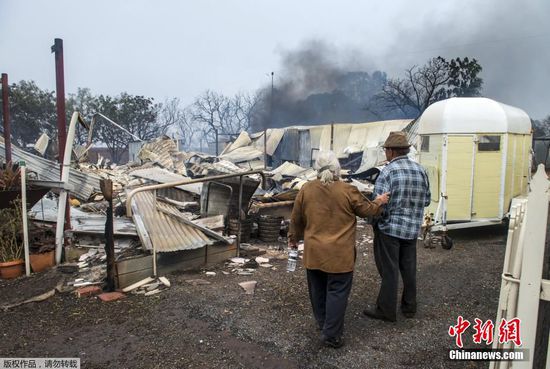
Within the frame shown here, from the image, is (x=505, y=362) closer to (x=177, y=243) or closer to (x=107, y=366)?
(x=107, y=366)

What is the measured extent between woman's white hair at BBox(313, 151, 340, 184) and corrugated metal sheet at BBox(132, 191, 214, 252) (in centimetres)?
245

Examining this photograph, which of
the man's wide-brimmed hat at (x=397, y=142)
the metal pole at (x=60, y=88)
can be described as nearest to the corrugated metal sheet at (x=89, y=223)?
the metal pole at (x=60, y=88)

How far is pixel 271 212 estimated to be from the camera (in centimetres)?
876

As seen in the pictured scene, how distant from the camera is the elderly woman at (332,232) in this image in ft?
9.86

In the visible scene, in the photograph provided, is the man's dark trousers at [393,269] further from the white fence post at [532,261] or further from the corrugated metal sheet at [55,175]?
the corrugated metal sheet at [55,175]

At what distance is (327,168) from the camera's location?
3.05 metres

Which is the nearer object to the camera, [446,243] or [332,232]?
[332,232]

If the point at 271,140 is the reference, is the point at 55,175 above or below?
below

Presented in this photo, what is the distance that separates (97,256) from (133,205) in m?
0.93

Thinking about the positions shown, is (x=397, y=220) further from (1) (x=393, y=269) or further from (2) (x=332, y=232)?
(2) (x=332, y=232)

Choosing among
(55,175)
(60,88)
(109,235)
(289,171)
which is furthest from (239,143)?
(109,235)

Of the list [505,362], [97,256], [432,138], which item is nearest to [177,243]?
[97,256]

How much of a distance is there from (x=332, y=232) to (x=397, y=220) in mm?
779

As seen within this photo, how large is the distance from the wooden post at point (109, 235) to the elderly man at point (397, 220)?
275cm
